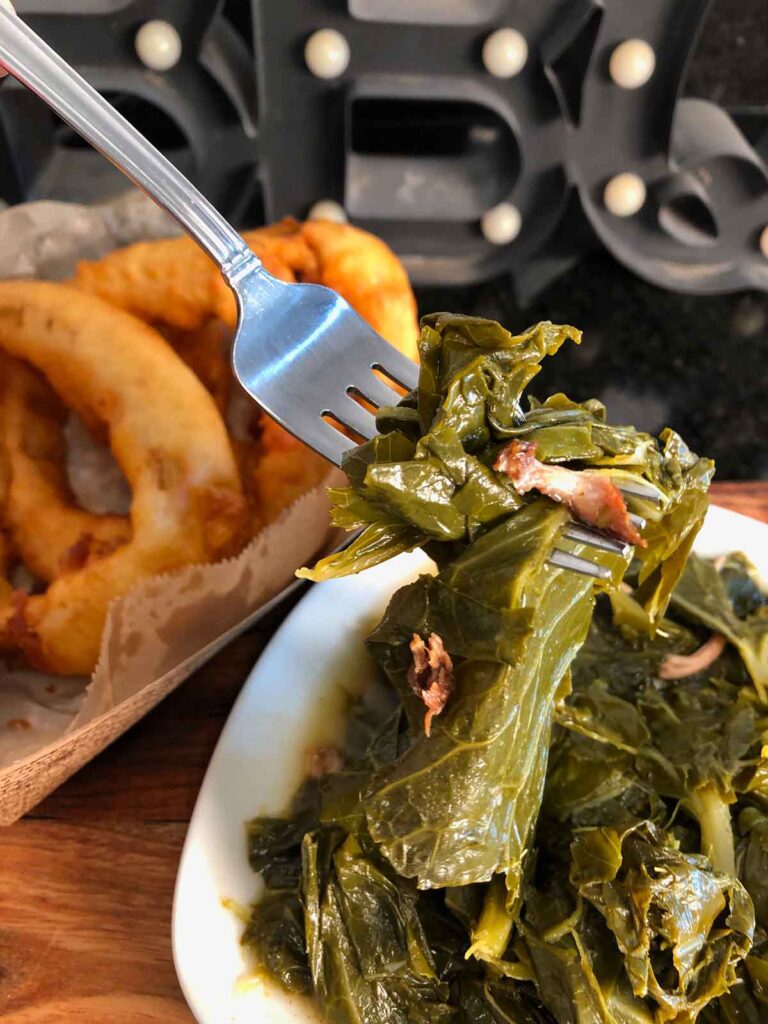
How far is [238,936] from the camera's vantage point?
3.63ft

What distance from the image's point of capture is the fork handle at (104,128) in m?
1.08

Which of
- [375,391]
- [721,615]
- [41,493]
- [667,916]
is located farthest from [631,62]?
[667,916]

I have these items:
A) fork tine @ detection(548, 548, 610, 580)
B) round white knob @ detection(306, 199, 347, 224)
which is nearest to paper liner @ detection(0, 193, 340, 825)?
fork tine @ detection(548, 548, 610, 580)

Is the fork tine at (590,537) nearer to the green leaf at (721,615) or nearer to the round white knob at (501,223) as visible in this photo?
the green leaf at (721,615)

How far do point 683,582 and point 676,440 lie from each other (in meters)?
0.41

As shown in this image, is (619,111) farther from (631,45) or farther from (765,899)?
(765,899)

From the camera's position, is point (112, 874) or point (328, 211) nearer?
point (112, 874)

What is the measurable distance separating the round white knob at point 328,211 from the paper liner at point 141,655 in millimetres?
757

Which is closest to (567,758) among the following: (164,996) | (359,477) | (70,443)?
(359,477)

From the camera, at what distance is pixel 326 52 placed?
5.64ft

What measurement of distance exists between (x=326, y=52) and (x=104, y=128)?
2.43 feet

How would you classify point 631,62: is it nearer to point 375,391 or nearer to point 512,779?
point 375,391

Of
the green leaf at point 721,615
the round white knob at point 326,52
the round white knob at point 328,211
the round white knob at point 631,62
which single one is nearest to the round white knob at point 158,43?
the round white knob at point 326,52

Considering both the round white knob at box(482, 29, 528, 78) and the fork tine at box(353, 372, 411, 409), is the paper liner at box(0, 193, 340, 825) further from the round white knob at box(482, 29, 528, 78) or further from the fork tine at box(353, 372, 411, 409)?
the round white knob at box(482, 29, 528, 78)
